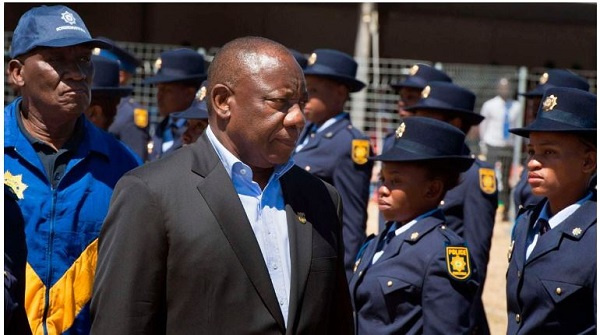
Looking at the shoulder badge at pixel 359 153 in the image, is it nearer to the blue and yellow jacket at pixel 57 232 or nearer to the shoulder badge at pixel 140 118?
the shoulder badge at pixel 140 118

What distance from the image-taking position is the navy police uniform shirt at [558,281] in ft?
14.3

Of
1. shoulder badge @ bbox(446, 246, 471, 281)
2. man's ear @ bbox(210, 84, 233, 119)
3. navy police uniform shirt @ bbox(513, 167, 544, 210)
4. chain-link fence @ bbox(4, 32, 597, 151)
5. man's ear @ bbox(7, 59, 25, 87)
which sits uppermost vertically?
man's ear @ bbox(210, 84, 233, 119)

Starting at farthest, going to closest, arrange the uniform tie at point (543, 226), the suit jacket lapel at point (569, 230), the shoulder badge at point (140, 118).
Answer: the shoulder badge at point (140, 118) < the uniform tie at point (543, 226) < the suit jacket lapel at point (569, 230)

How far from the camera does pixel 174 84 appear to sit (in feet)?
28.1

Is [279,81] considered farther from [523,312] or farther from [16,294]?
[523,312]

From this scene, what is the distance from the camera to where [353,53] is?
19.8 m

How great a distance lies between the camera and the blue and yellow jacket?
415cm

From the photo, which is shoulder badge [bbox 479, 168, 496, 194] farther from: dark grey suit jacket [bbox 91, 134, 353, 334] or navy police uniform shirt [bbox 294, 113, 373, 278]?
dark grey suit jacket [bbox 91, 134, 353, 334]

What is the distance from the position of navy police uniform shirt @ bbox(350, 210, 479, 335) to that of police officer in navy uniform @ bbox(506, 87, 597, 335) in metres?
0.24

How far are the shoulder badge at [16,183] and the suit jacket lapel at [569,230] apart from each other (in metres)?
2.08

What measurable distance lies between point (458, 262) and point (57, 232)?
171 cm

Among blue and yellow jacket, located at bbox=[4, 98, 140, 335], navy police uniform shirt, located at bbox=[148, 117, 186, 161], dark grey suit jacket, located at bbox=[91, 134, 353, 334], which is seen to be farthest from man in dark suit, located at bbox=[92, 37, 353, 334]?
navy police uniform shirt, located at bbox=[148, 117, 186, 161]

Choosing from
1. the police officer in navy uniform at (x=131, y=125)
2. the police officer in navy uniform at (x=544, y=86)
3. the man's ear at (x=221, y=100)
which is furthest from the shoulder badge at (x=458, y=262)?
the police officer in navy uniform at (x=131, y=125)

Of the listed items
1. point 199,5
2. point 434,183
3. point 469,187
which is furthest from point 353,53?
point 434,183
